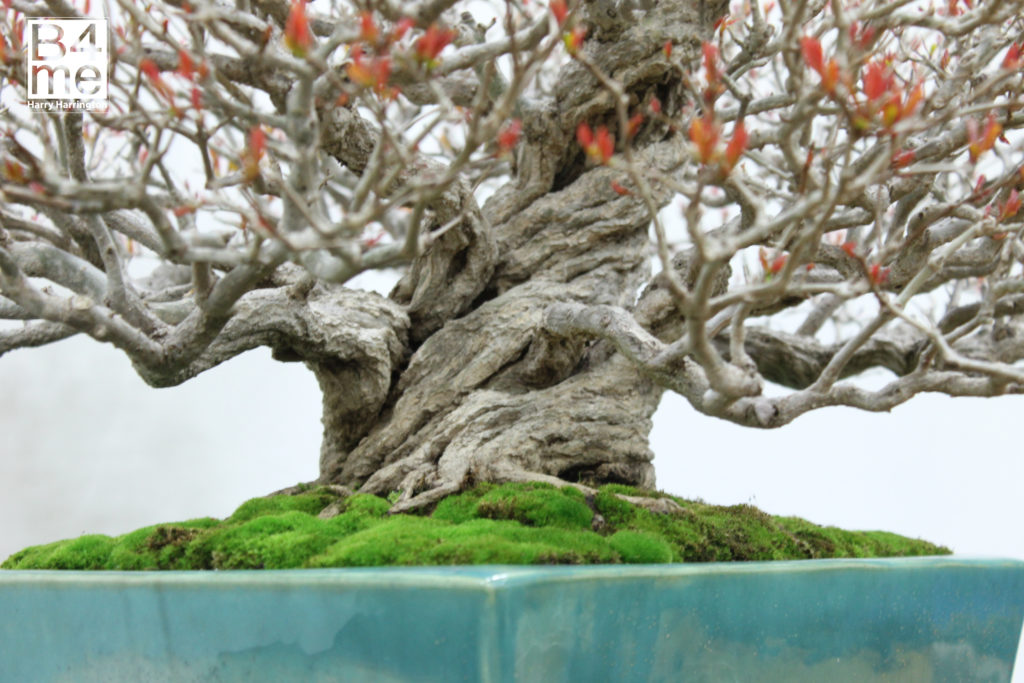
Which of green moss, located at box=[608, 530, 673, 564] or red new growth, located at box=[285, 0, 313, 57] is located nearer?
red new growth, located at box=[285, 0, 313, 57]

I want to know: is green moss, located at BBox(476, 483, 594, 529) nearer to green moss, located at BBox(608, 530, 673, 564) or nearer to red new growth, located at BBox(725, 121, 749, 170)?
green moss, located at BBox(608, 530, 673, 564)

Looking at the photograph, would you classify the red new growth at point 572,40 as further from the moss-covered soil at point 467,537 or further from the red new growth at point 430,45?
the moss-covered soil at point 467,537

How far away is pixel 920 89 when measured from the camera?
1.62 metres

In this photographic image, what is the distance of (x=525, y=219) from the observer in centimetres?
396

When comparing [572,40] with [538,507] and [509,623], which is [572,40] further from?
[538,507]

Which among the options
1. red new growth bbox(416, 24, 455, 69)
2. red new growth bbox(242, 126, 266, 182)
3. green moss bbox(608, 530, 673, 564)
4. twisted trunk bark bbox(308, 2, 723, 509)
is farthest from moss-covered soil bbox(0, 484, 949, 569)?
red new growth bbox(416, 24, 455, 69)

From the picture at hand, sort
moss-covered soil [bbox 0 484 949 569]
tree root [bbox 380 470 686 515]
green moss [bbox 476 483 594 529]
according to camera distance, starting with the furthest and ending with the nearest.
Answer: tree root [bbox 380 470 686 515] < green moss [bbox 476 483 594 529] < moss-covered soil [bbox 0 484 949 569]

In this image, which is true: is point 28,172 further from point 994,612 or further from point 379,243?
point 994,612

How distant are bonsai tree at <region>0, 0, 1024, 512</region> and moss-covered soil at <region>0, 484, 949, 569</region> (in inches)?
10.1

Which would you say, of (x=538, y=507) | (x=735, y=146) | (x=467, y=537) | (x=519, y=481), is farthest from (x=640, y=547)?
(x=735, y=146)

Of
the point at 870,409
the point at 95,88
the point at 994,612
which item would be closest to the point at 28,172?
the point at 95,88

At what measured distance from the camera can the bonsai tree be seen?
1836mm

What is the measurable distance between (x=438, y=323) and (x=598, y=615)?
2.06m

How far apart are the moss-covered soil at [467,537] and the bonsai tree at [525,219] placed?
257mm
